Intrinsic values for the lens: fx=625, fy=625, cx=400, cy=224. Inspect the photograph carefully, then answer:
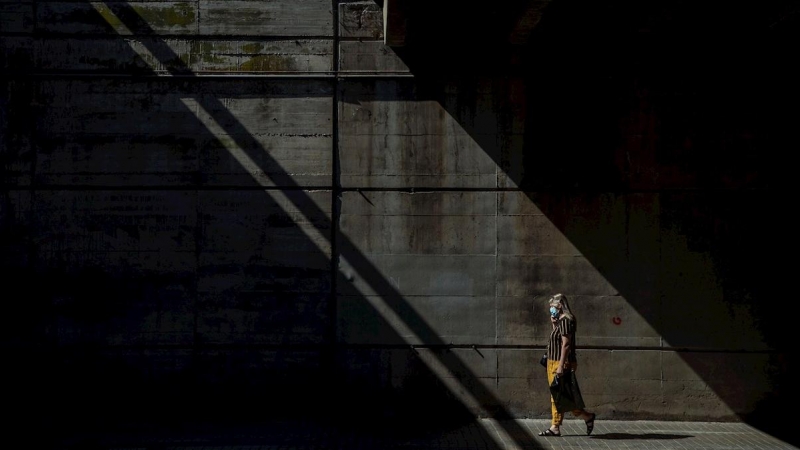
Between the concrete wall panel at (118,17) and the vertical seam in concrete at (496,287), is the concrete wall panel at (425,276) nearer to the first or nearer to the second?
the vertical seam in concrete at (496,287)

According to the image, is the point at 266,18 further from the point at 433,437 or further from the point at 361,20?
the point at 433,437

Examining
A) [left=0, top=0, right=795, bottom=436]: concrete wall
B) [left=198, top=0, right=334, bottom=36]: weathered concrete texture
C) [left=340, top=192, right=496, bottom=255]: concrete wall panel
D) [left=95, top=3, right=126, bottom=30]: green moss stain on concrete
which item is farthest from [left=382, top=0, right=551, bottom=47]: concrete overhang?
[left=95, top=3, right=126, bottom=30]: green moss stain on concrete

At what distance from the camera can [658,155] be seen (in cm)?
873

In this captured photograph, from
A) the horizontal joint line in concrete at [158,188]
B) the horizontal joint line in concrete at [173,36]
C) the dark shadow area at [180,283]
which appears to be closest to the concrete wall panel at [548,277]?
the dark shadow area at [180,283]

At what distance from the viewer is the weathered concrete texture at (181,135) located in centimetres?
878

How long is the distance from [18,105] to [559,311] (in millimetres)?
7912

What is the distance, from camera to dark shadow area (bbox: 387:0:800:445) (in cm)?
862

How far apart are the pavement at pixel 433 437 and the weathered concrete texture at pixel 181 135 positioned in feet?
10.9

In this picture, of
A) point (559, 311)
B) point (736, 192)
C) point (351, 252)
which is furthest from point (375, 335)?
point (736, 192)

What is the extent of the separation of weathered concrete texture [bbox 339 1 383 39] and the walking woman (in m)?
4.45

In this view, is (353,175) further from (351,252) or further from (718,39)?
(718,39)

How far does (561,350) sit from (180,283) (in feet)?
17.2

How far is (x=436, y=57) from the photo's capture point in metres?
8.79

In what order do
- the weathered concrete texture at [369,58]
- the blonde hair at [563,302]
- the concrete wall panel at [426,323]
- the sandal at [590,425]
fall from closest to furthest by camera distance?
the sandal at [590,425], the blonde hair at [563,302], the concrete wall panel at [426,323], the weathered concrete texture at [369,58]
